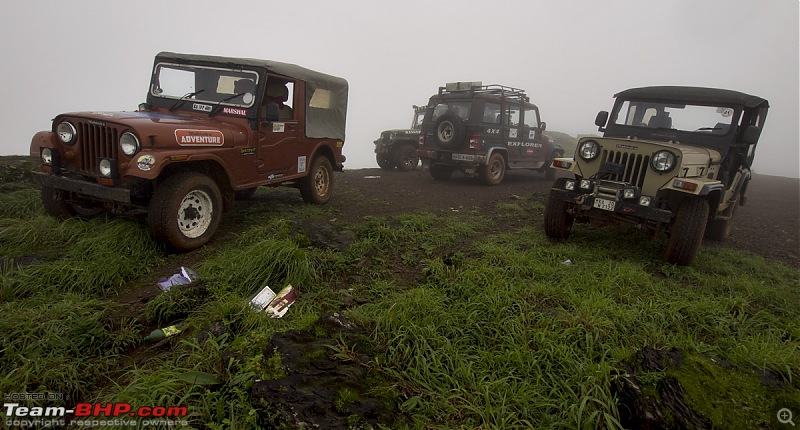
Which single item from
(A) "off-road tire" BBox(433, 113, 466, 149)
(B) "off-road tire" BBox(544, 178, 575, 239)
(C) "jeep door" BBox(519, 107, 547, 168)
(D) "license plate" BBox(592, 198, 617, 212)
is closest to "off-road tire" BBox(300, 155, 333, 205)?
(A) "off-road tire" BBox(433, 113, 466, 149)

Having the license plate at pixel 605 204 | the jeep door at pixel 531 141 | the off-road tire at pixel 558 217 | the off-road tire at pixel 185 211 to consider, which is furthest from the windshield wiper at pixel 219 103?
the jeep door at pixel 531 141

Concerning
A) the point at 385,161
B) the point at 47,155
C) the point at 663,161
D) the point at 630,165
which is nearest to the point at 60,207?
the point at 47,155

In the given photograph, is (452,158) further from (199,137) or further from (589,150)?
(199,137)

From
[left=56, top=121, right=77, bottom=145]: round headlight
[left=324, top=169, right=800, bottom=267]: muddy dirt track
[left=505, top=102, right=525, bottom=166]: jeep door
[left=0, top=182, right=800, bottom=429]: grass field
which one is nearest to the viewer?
[left=0, top=182, right=800, bottom=429]: grass field

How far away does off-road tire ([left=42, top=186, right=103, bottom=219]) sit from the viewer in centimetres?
434

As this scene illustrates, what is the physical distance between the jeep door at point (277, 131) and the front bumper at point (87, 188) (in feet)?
5.69

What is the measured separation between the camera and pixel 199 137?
4.34 metres

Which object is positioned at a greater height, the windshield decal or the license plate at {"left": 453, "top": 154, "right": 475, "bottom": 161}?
the windshield decal

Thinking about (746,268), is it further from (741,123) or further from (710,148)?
(741,123)

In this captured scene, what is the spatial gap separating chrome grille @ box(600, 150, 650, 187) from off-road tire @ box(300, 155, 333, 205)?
170 inches

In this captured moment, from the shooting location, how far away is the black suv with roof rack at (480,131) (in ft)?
30.3

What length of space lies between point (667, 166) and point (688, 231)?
73cm

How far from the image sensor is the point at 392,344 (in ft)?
8.94

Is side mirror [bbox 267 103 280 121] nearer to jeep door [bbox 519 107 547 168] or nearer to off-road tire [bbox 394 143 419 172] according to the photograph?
jeep door [bbox 519 107 547 168]
